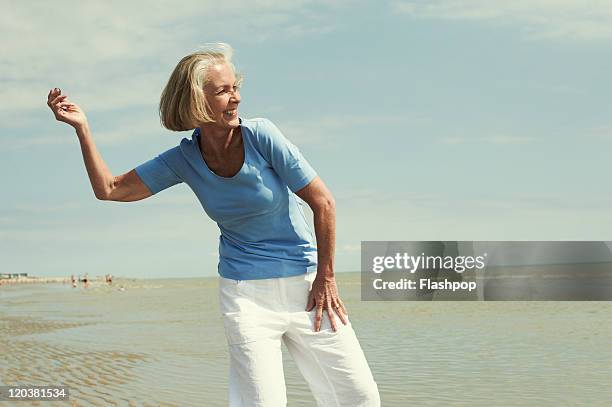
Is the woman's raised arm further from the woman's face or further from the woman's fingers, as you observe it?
the woman's fingers

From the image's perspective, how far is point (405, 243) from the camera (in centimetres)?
1892

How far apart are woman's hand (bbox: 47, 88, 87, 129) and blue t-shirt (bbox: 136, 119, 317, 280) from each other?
1.24 ft

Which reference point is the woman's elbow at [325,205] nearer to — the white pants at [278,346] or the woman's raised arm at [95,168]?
the white pants at [278,346]

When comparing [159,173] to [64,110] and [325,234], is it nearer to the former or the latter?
[64,110]

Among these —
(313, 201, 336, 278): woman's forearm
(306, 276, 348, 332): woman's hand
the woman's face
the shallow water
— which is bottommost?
the shallow water

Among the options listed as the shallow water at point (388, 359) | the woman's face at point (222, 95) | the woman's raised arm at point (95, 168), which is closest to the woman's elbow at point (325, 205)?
the woman's face at point (222, 95)

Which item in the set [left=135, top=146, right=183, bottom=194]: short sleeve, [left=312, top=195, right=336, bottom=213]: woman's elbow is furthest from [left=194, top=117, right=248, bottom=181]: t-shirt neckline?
[left=312, top=195, right=336, bottom=213]: woman's elbow

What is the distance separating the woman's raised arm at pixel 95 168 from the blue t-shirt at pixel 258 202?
0.68 ft

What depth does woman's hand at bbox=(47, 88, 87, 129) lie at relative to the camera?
3102mm

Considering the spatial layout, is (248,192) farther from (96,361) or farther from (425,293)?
(425,293)

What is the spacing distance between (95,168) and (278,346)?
1.03 m

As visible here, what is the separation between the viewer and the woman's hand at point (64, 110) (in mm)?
3102

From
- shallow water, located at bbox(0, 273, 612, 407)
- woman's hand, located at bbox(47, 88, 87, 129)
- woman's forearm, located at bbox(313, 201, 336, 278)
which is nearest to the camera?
woman's forearm, located at bbox(313, 201, 336, 278)

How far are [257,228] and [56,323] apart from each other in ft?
57.6
